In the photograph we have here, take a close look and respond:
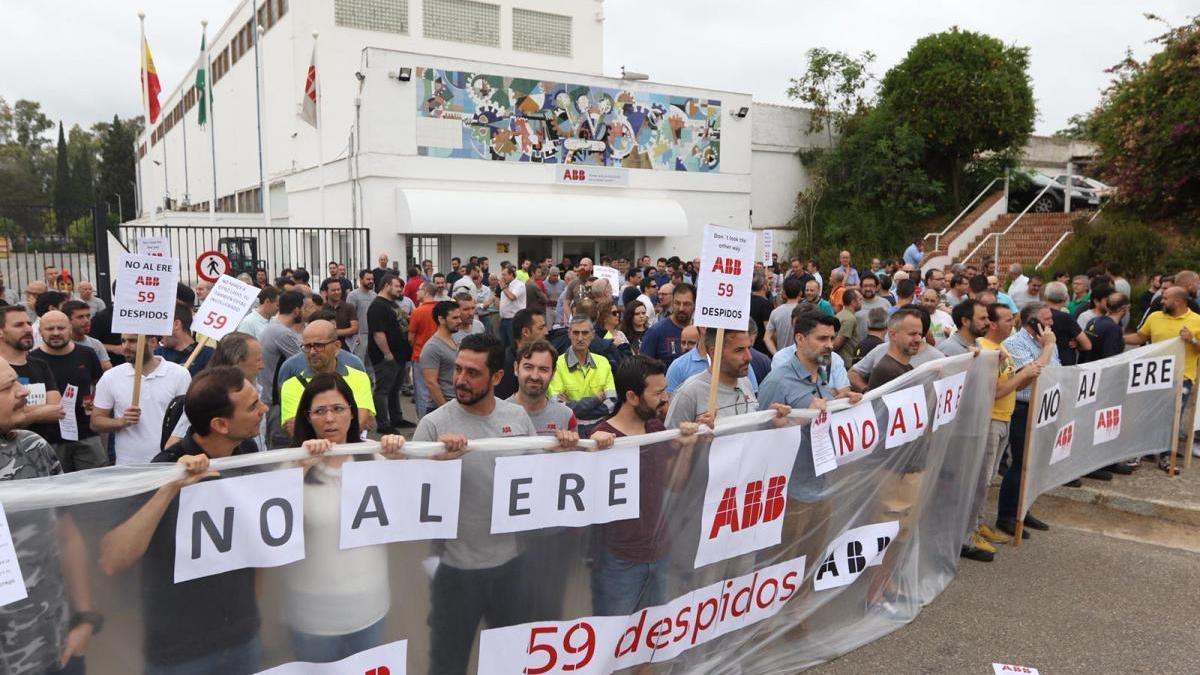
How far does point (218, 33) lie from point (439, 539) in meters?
45.4

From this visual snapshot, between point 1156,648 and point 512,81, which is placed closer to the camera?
point 1156,648

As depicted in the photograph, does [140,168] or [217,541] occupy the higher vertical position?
[140,168]

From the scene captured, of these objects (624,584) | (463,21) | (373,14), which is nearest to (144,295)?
(624,584)

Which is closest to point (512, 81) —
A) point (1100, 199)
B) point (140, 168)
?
point (1100, 199)

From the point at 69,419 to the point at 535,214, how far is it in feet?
59.5

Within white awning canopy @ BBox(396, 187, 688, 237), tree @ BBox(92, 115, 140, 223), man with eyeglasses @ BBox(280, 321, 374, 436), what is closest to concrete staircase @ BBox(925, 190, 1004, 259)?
white awning canopy @ BBox(396, 187, 688, 237)

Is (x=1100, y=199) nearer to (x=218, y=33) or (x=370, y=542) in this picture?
(x=370, y=542)

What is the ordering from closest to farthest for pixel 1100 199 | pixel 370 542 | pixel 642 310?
pixel 370 542 → pixel 642 310 → pixel 1100 199

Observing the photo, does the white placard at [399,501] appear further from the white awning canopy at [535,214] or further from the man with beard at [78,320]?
the white awning canopy at [535,214]

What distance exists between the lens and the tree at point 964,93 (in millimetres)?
26531

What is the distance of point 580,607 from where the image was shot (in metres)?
3.69

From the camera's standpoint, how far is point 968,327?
623cm

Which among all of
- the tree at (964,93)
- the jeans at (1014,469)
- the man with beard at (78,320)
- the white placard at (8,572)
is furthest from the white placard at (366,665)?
the tree at (964,93)

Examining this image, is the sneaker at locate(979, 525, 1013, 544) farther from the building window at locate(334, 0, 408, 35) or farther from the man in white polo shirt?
the building window at locate(334, 0, 408, 35)
